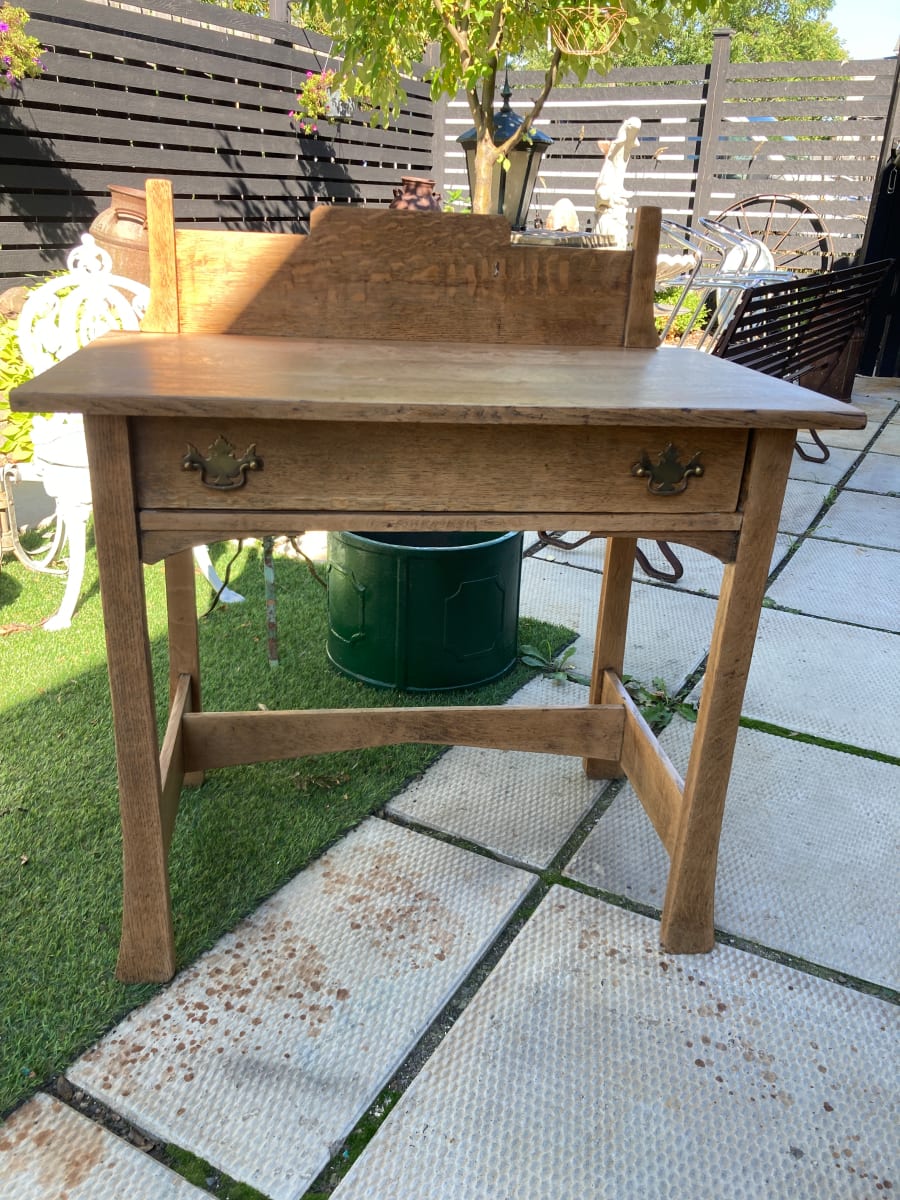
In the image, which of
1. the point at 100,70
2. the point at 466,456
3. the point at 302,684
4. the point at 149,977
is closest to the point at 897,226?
the point at 100,70

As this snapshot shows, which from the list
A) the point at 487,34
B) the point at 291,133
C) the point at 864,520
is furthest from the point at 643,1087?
the point at 291,133

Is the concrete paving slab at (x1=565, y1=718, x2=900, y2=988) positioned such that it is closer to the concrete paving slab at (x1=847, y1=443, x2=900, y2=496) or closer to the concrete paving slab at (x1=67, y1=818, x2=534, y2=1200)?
the concrete paving slab at (x1=67, y1=818, x2=534, y2=1200)

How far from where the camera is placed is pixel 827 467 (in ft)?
16.0

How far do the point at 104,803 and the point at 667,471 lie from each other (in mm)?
1393

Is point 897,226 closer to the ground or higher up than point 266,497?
higher up

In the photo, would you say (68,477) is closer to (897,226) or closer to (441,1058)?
(441,1058)

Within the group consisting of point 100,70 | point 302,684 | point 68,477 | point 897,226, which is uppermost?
point 100,70

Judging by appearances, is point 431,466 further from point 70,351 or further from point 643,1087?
point 70,351

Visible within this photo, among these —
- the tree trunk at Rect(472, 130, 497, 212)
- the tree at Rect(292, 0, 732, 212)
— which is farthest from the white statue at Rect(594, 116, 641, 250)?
the tree trunk at Rect(472, 130, 497, 212)

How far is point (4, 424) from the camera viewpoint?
3.09 metres

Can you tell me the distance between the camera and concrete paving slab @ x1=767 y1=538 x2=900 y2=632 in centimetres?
314

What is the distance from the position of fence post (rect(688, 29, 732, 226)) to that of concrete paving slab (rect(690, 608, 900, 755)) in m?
6.61

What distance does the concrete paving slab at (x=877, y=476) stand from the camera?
178 inches

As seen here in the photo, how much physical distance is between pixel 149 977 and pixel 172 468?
34.1 inches
